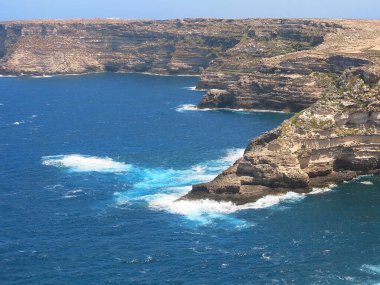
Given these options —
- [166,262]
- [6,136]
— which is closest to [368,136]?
[166,262]

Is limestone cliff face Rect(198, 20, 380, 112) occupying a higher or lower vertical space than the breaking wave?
higher

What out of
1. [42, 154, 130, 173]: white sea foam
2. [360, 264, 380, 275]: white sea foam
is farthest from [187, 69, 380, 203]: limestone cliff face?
[360, 264, 380, 275]: white sea foam

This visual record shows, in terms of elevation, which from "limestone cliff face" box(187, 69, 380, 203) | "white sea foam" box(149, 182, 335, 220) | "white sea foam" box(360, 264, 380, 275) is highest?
"limestone cliff face" box(187, 69, 380, 203)

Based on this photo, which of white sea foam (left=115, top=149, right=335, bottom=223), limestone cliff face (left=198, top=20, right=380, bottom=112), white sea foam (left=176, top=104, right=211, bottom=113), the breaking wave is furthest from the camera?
white sea foam (left=176, top=104, right=211, bottom=113)

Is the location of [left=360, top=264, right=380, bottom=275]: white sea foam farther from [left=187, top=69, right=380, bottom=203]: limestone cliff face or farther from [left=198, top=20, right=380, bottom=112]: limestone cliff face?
[left=198, top=20, right=380, bottom=112]: limestone cliff face

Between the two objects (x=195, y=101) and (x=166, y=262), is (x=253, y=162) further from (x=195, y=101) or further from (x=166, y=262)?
(x=195, y=101)

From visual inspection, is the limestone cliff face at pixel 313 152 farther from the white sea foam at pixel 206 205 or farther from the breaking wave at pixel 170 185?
the breaking wave at pixel 170 185

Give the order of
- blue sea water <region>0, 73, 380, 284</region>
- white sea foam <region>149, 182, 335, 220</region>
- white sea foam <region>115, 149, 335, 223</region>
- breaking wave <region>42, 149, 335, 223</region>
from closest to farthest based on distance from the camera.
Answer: blue sea water <region>0, 73, 380, 284</region> → white sea foam <region>149, 182, 335, 220</region> → white sea foam <region>115, 149, 335, 223</region> → breaking wave <region>42, 149, 335, 223</region>

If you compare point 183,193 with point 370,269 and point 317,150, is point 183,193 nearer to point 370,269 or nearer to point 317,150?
point 317,150
